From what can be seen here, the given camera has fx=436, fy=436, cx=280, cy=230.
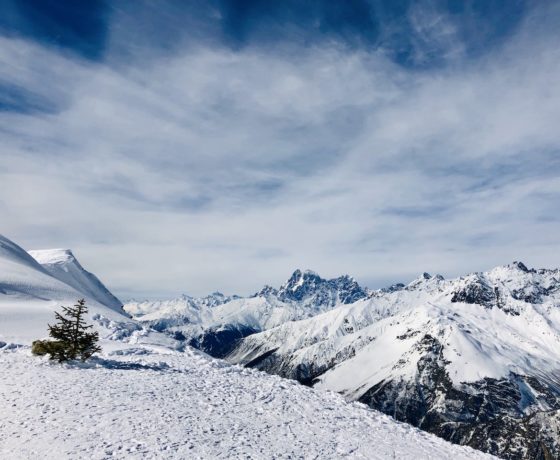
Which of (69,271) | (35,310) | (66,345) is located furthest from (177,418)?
(69,271)

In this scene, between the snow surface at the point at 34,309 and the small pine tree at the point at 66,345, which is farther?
the snow surface at the point at 34,309

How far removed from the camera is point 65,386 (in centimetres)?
2508

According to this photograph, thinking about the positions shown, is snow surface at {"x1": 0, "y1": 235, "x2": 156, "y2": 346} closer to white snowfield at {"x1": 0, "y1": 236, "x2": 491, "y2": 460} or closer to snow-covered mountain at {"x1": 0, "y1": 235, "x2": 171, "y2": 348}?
snow-covered mountain at {"x1": 0, "y1": 235, "x2": 171, "y2": 348}

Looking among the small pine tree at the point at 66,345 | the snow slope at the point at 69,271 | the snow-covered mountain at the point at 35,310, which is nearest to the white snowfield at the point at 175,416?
the small pine tree at the point at 66,345

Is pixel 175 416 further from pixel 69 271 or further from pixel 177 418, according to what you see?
pixel 69 271

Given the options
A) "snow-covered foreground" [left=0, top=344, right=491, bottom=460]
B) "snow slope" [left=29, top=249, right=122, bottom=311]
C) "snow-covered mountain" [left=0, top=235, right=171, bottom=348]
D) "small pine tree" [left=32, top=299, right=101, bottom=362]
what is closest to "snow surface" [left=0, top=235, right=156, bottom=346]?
"snow-covered mountain" [left=0, top=235, right=171, bottom=348]

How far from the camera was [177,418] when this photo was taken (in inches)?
870

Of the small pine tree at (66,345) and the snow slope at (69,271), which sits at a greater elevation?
the snow slope at (69,271)

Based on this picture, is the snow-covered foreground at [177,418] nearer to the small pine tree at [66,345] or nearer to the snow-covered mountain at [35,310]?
the small pine tree at [66,345]

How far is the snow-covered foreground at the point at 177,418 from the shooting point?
1867 cm

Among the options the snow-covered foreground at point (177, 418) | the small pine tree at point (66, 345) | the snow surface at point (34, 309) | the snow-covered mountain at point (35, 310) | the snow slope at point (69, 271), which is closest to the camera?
the snow-covered foreground at point (177, 418)

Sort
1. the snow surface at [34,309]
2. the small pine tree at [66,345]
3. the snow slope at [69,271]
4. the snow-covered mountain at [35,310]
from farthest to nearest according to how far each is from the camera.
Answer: the snow slope at [69,271]
the snow surface at [34,309]
the snow-covered mountain at [35,310]
the small pine tree at [66,345]

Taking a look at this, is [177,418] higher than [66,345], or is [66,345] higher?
[66,345]

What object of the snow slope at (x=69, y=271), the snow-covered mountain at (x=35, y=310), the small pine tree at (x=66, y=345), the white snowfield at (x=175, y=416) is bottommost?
the white snowfield at (x=175, y=416)
